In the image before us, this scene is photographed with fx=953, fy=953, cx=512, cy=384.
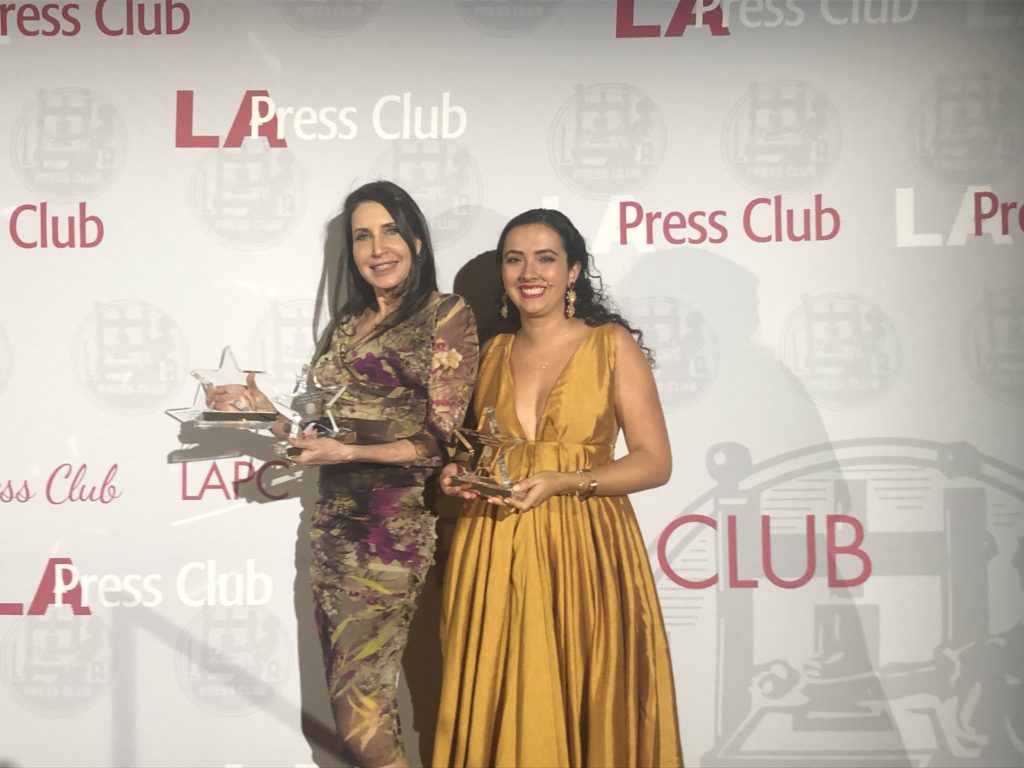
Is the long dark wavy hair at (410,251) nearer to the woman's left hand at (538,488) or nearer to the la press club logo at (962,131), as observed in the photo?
the woman's left hand at (538,488)

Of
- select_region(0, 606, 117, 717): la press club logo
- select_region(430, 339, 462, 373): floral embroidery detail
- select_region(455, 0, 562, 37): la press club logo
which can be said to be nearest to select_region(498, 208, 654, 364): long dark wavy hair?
select_region(430, 339, 462, 373): floral embroidery detail

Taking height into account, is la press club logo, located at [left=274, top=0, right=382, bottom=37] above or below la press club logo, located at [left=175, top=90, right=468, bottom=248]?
above

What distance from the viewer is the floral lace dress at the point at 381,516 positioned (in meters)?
2.51

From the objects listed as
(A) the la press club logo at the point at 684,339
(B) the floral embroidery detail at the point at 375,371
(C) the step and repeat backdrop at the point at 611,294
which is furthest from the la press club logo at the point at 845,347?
(B) the floral embroidery detail at the point at 375,371

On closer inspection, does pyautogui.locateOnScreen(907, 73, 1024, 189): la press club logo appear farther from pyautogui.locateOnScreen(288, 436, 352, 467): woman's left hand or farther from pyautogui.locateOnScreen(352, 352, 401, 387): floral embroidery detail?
pyautogui.locateOnScreen(288, 436, 352, 467): woman's left hand

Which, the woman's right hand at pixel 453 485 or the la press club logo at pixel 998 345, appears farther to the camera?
the la press club logo at pixel 998 345

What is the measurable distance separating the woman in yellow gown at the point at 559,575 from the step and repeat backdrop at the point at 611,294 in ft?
1.31

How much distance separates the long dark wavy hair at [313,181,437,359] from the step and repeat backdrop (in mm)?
209

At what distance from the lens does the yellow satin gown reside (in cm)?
235

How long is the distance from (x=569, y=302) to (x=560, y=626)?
862 mm

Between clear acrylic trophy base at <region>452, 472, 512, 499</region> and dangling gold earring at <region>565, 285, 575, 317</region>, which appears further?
dangling gold earring at <region>565, 285, 575, 317</region>

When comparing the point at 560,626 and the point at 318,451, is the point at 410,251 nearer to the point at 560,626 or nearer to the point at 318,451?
the point at 318,451

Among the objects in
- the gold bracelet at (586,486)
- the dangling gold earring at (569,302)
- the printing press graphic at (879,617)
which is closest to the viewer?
the gold bracelet at (586,486)

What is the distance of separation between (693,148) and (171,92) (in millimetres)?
1647
